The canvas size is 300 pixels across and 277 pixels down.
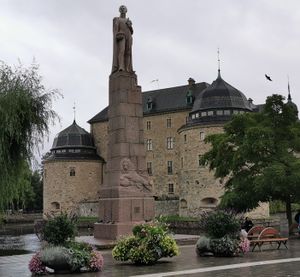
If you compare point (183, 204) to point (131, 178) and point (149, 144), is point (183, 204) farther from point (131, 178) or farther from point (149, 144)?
point (131, 178)

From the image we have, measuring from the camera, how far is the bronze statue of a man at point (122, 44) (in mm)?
19812

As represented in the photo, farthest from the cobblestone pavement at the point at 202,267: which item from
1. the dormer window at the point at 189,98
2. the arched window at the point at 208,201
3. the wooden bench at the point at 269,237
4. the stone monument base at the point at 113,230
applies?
the dormer window at the point at 189,98

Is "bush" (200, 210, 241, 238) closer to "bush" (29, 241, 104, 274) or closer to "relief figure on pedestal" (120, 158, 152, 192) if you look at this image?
"bush" (29, 241, 104, 274)

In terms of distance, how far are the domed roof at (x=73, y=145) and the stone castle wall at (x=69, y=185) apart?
1.08 m

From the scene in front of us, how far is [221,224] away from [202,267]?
2258 millimetres

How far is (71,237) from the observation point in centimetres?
1227

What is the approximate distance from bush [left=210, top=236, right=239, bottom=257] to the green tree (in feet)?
32.4

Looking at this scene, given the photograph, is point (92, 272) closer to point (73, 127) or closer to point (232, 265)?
point (232, 265)

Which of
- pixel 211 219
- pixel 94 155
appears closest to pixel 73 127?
pixel 94 155

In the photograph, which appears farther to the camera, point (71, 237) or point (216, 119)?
point (216, 119)

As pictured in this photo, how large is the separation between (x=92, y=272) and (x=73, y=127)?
5946 centimetres

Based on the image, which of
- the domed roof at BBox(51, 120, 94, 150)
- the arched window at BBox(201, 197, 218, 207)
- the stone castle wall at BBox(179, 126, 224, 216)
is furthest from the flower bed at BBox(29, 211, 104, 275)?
the domed roof at BBox(51, 120, 94, 150)

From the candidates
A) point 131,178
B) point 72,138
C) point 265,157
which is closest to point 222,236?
point 131,178

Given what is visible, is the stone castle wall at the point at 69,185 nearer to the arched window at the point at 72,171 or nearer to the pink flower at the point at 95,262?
the arched window at the point at 72,171
